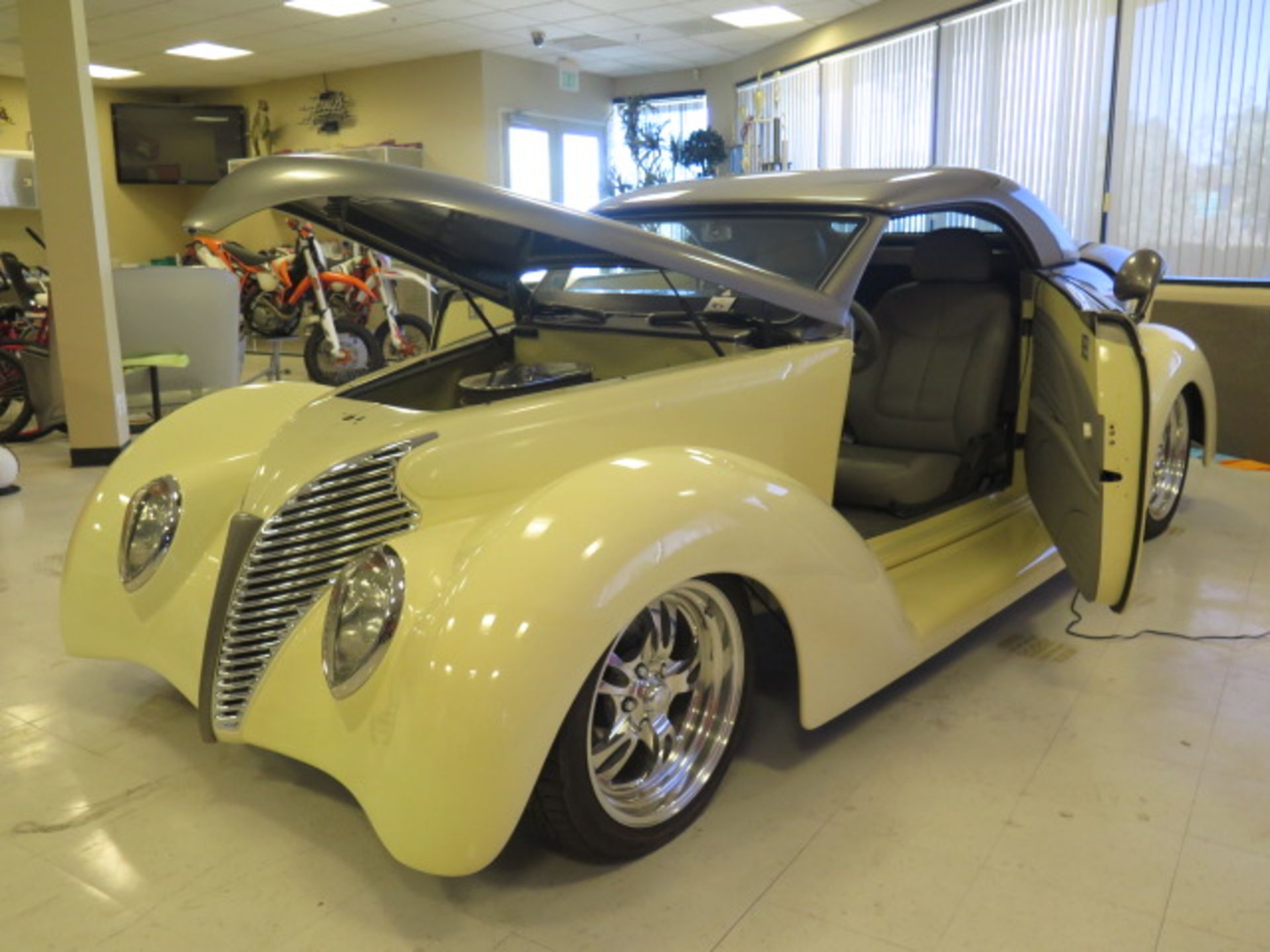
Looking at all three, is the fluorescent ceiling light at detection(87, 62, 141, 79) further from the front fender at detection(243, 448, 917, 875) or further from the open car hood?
the front fender at detection(243, 448, 917, 875)

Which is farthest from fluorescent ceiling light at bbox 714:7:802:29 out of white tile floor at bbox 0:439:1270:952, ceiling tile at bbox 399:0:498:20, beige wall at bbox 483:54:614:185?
white tile floor at bbox 0:439:1270:952

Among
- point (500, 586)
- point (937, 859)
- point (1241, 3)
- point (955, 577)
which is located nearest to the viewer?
point (500, 586)

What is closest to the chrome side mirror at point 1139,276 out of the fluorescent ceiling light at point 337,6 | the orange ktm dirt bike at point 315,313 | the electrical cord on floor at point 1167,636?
the electrical cord on floor at point 1167,636

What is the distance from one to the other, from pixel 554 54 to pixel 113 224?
7148mm

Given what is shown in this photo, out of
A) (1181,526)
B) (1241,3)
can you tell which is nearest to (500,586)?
(1181,526)

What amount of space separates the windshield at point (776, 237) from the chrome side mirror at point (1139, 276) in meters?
1.18

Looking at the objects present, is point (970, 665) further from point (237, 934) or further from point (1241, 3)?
point (1241, 3)

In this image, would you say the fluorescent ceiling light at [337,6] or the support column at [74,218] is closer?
the support column at [74,218]

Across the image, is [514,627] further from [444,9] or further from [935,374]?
[444,9]

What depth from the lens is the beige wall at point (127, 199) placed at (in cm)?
1307

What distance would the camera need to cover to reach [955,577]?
271 cm

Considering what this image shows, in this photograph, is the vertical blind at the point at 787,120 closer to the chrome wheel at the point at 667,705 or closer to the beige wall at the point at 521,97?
the beige wall at the point at 521,97

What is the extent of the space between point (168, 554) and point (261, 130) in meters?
12.8

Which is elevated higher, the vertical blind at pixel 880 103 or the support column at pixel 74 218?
the vertical blind at pixel 880 103
